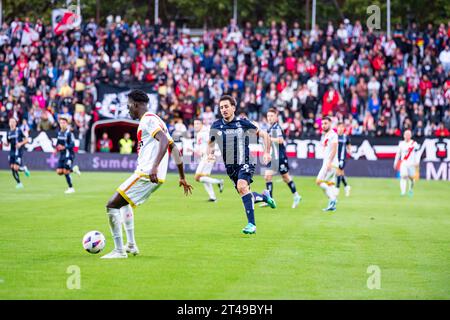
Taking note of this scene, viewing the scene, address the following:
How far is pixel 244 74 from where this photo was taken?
41000 mm

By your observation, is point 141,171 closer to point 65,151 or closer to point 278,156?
point 278,156

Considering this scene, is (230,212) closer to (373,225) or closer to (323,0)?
(373,225)

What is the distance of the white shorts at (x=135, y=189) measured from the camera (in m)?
11.6

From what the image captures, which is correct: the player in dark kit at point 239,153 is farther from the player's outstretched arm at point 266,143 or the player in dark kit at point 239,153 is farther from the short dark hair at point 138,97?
the short dark hair at point 138,97

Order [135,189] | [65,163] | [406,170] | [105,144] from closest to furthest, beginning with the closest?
[135,189] → [65,163] → [406,170] → [105,144]

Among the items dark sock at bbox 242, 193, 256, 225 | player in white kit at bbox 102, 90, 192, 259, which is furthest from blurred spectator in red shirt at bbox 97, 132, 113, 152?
player in white kit at bbox 102, 90, 192, 259

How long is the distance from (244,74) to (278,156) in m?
19.5

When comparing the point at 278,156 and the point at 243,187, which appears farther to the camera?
the point at 278,156

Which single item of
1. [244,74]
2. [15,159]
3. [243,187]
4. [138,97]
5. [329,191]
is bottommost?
[329,191]

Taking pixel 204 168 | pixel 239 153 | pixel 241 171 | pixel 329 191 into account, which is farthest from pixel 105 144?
pixel 241 171

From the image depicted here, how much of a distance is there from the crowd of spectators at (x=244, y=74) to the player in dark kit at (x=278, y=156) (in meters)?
15.0

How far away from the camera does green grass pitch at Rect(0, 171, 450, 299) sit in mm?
9406

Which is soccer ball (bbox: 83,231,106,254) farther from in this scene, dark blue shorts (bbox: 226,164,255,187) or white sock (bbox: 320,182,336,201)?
white sock (bbox: 320,182,336,201)
